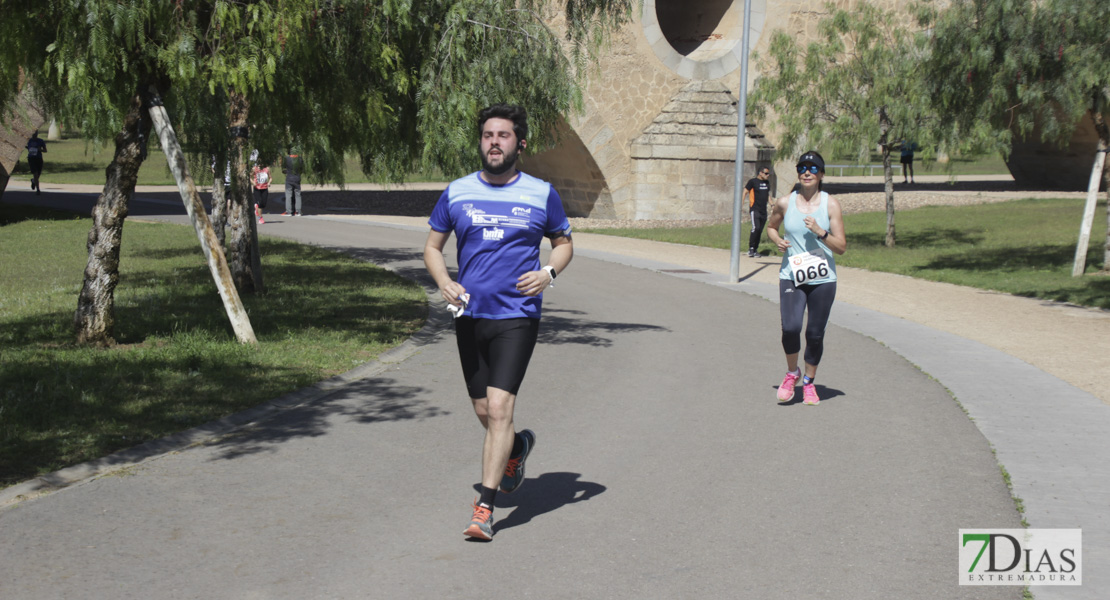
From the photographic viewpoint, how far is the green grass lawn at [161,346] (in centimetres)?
687

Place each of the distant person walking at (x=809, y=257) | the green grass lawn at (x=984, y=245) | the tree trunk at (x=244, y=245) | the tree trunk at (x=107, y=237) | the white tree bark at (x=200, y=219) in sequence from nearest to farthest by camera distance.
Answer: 1. the distant person walking at (x=809, y=257)
2. the white tree bark at (x=200, y=219)
3. the tree trunk at (x=107, y=237)
4. the tree trunk at (x=244, y=245)
5. the green grass lawn at (x=984, y=245)

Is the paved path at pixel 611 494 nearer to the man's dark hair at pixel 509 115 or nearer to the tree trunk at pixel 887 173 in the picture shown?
the man's dark hair at pixel 509 115

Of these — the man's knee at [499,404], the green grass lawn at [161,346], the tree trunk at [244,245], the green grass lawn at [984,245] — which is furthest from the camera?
the green grass lawn at [984,245]

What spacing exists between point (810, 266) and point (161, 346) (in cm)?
580

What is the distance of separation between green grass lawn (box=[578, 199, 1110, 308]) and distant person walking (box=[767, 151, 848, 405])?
7747 millimetres

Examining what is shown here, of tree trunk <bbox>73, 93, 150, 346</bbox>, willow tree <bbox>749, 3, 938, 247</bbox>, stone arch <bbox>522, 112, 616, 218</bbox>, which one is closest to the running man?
tree trunk <bbox>73, 93, 150, 346</bbox>

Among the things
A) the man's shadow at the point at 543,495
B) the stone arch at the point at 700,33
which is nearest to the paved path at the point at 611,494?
the man's shadow at the point at 543,495

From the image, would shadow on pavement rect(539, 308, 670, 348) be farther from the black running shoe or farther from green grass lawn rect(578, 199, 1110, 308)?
green grass lawn rect(578, 199, 1110, 308)

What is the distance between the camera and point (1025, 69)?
16.3 meters

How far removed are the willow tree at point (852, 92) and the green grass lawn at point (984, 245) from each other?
1.73 metres

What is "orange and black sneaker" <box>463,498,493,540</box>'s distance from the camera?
4926 millimetres

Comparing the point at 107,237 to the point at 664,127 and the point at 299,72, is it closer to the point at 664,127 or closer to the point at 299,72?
the point at 299,72

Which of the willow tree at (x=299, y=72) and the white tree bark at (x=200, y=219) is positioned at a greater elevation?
the willow tree at (x=299, y=72)
